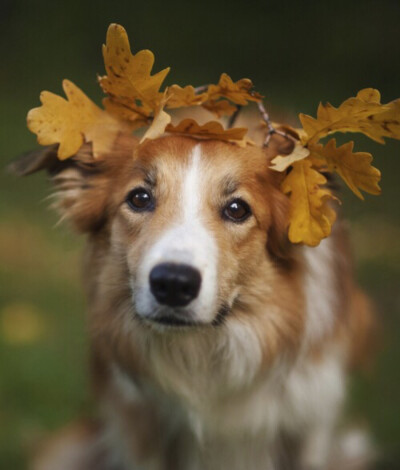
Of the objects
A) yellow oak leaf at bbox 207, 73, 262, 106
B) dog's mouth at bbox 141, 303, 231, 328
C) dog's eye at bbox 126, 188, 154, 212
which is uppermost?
yellow oak leaf at bbox 207, 73, 262, 106

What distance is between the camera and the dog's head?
203 centimetres

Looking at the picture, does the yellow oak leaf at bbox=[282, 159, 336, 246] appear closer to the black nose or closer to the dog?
the dog

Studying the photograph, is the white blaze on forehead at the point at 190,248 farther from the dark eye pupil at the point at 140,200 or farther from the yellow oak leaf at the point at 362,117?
the yellow oak leaf at the point at 362,117

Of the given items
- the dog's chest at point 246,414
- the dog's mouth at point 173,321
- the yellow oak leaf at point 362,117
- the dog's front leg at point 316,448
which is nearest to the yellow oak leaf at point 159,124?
the yellow oak leaf at point 362,117

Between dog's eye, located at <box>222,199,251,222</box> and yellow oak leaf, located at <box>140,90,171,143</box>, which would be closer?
yellow oak leaf, located at <box>140,90,171,143</box>

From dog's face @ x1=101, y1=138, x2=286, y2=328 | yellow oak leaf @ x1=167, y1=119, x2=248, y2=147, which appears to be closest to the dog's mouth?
dog's face @ x1=101, y1=138, x2=286, y2=328

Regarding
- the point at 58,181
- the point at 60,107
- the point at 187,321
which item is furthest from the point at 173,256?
the point at 58,181

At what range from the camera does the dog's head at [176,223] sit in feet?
6.65

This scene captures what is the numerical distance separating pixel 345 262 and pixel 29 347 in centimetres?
193

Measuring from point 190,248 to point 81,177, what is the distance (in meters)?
0.71

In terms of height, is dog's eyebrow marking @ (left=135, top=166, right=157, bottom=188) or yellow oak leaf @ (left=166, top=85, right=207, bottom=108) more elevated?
yellow oak leaf @ (left=166, top=85, right=207, bottom=108)

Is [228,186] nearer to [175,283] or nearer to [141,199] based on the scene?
[141,199]

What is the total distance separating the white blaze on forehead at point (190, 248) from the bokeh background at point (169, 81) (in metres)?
1.38

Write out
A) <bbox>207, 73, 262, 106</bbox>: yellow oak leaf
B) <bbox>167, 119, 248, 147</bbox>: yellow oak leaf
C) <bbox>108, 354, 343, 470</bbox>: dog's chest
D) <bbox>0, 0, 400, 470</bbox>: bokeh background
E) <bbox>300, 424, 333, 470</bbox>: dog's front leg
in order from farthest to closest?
<bbox>0, 0, 400, 470</bbox>: bokeh background → <bbox>300, 424, 333, 470</bbox>: dog's front leg → <bbox>108, 354, 343, 470</bbox>: dog's chest → <bbox>167, 119, 248, 147</bbox>: yellow oak leaf → <bbox>207, 73, 262, 106</bbox>: yellow oak leaf
